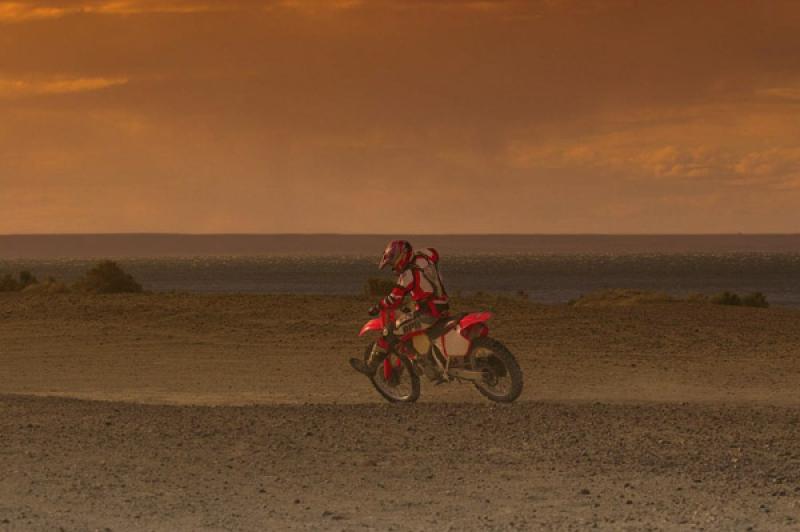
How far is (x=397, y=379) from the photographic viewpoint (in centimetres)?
1653

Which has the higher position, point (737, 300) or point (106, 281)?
point (106, 281)

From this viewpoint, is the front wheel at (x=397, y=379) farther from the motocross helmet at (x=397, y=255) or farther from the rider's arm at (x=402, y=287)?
the motocross helmet at (x=397, y=255)

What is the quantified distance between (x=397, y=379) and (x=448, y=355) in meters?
1.04

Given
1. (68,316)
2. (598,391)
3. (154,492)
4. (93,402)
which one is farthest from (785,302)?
(154,492)

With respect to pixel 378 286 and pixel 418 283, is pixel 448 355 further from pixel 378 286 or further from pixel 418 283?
pixel 378 286

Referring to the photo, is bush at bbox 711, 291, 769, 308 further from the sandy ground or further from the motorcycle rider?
the motorcycle rider

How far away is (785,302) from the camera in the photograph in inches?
2520

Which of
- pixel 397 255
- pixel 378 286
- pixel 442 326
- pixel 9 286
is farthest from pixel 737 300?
pixel 397 255

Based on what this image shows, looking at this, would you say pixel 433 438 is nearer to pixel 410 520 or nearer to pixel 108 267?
pixel 410 520

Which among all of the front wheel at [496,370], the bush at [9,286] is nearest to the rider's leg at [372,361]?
the front wheel at [496,370]

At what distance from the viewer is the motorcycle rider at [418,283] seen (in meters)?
15.5

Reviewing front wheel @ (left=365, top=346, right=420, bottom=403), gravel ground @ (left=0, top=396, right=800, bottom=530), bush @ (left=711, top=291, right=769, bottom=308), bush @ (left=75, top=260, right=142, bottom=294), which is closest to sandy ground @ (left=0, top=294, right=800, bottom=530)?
gravel ground @ (left=0, top=396, right=800, bottom=530)

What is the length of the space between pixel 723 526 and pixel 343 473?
332 centimetres

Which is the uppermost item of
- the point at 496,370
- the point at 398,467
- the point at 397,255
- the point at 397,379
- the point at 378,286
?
the point at 397,255
